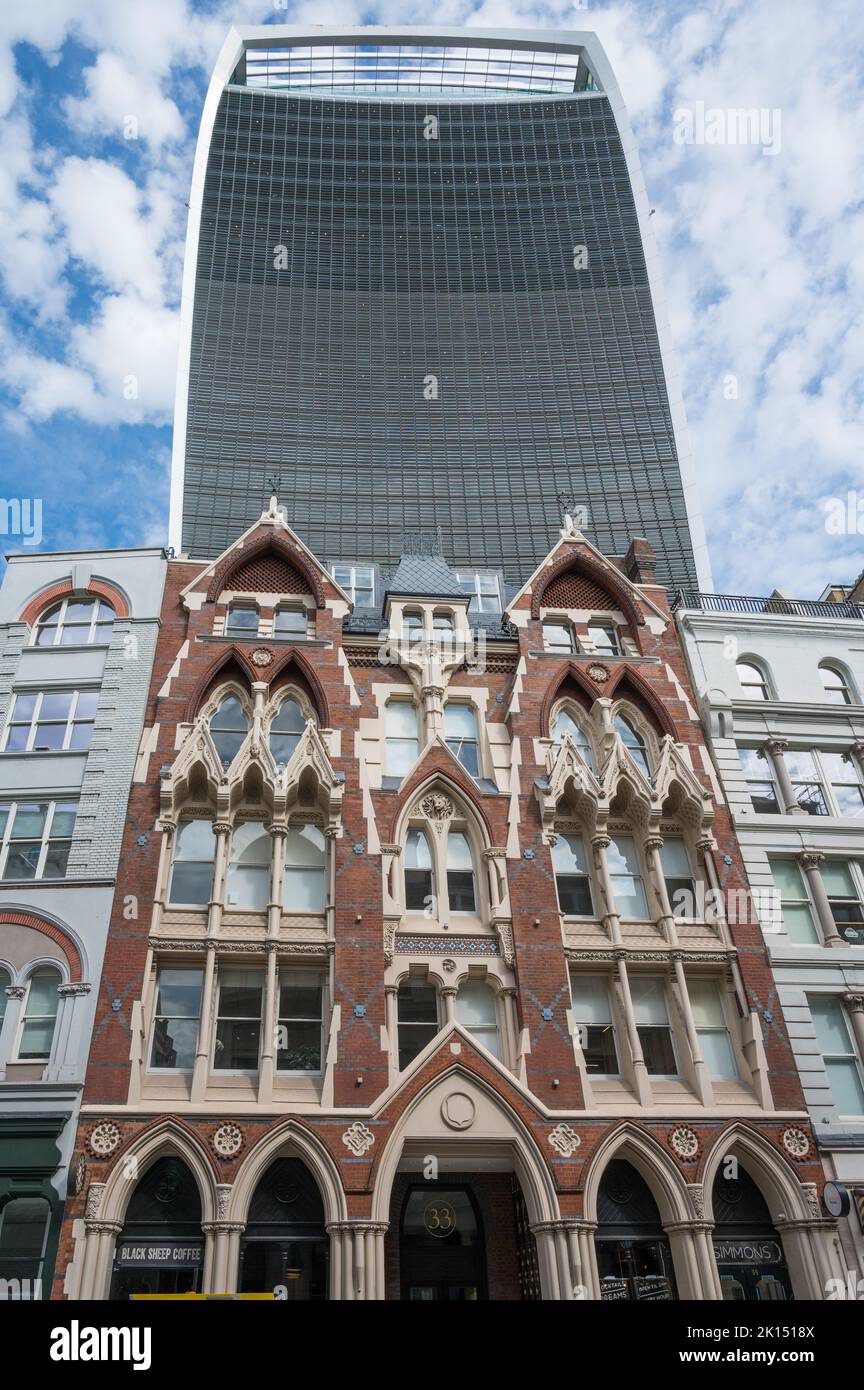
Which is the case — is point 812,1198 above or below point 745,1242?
above

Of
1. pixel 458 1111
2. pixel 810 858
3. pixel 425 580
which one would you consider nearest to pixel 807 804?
pixel 810 858

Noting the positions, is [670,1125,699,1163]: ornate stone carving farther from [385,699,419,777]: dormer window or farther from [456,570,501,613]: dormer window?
[456,570,501,613]: dormer window

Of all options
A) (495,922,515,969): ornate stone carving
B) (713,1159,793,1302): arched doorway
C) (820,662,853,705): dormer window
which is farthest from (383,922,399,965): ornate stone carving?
(820,662,853,705): dormer window

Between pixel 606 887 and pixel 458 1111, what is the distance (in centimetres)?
664

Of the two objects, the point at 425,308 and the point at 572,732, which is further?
the point at 425,308

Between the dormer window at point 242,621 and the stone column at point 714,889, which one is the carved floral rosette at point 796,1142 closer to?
the stone column at point 714,889

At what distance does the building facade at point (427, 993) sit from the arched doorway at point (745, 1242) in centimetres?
6

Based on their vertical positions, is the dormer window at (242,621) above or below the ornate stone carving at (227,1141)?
above

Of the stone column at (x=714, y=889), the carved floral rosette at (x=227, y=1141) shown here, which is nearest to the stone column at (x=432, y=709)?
the stone column at (x=714, y=889)

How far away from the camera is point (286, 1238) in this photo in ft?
68.9

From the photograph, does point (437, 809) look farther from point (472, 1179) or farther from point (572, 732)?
point (472, 1179)

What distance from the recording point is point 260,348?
6994 centimetres

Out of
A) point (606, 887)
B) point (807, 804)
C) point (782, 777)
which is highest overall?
point (782, 777)

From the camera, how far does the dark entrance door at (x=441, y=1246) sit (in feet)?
74.2
